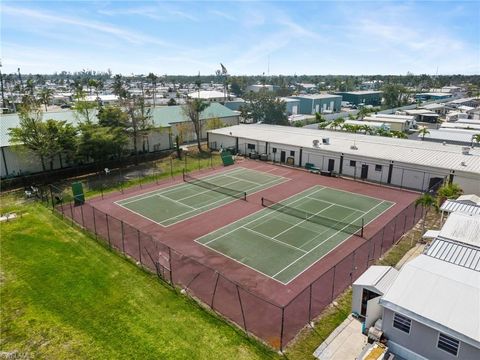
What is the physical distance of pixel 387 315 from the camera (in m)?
14.0

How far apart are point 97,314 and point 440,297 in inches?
596

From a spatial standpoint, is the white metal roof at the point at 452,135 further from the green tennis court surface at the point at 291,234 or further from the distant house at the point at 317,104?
the distant house at the point at 317,104

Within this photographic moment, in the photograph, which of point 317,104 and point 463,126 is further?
point 317,104

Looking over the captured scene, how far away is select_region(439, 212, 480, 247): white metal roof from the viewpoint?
60.3 feet

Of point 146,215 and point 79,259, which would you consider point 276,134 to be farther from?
point 79,259

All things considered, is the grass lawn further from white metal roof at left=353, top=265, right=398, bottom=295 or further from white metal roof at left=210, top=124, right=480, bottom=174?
white metal roof at left=210, top=124, right=480, bottom=174

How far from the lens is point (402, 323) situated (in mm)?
13586

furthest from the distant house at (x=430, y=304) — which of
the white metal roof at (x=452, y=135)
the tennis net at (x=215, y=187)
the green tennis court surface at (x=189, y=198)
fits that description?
the white metal roof at (x=452, y=135)

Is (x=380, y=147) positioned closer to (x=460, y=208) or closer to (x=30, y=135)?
(x=460, y=208)

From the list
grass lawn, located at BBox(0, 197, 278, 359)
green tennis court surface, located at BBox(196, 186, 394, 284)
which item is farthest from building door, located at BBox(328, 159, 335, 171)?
grass lawn, located at BBox(0, 197, 278, 359)

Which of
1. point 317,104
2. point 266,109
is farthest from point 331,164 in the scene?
point 317,104

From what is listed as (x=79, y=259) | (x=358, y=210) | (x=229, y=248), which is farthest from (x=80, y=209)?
(x=358, y=210)

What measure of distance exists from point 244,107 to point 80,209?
58.8 metres

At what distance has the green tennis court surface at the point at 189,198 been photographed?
2873 cm
